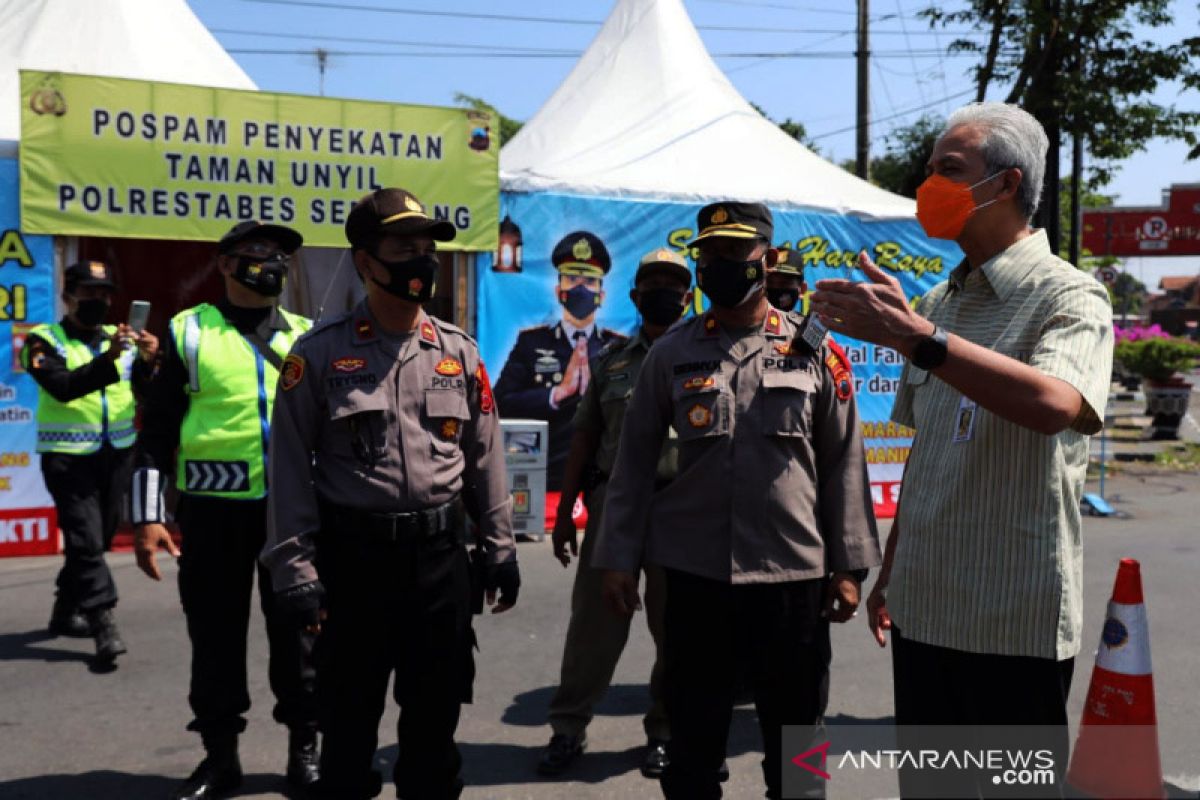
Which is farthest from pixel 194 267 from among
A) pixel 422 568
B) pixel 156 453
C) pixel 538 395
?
pixel 422 568

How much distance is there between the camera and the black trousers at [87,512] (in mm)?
5762

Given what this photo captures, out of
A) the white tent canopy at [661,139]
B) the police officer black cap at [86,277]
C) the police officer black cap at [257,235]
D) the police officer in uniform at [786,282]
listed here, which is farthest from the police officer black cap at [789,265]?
the white tent canopy at [661,139]

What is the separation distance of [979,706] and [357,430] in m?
1.79

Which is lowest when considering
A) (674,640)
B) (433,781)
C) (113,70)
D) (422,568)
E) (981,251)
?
(433,781)

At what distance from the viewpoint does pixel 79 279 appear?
5934mm

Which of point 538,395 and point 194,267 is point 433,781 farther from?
point 194,267

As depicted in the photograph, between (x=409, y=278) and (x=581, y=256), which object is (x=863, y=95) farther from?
(x=409, y=278)

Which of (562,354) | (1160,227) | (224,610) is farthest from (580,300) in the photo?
(1160,227)

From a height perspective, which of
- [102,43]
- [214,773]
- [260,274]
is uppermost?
[102,43]

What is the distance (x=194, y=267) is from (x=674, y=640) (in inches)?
359

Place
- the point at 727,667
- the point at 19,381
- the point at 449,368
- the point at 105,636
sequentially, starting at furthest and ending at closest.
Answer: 1. the point at 19,381
2. the point at 105,636
3. the point at 449,368
4. the point at 727,667

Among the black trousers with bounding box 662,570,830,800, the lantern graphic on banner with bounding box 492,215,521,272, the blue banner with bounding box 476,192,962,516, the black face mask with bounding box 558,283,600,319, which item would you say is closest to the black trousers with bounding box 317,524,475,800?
the black trousers with bounding box 662,570,830,800

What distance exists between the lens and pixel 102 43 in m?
9.73

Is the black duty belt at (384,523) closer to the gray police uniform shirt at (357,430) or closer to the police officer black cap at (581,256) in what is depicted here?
the gray police uniform shirt at (357,430)
